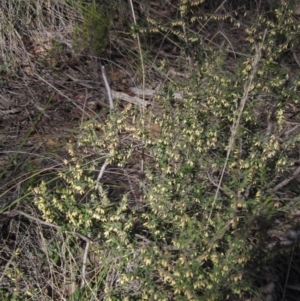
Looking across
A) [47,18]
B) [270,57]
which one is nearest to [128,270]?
[270,57]

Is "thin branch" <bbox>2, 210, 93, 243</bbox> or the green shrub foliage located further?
"thin branch" <bbox>2, 210, 93, 243</bbox>

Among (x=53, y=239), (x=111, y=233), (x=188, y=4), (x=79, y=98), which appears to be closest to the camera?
(x=111, y=233)

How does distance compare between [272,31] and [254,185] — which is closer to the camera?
[254,185]

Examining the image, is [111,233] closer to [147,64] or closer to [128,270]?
[128,270]

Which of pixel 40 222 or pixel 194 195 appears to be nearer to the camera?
pixel 194 195

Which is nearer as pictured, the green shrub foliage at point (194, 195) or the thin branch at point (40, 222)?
the green shrub foliage at point (194, 195)

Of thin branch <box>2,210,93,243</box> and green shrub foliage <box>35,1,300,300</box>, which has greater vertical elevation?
green shrub foliage <box>35,1,300,300</box>

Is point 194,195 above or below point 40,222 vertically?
above

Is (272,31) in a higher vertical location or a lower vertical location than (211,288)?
higher

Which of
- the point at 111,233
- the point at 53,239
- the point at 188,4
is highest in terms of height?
the point at 188,4

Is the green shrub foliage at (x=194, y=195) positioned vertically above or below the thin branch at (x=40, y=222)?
above

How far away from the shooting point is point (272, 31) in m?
3.16

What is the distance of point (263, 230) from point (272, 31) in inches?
43.2

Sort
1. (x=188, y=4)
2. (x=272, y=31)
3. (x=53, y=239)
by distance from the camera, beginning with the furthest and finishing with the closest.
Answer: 1. (x=188, y=4)
2. (x=272, y=31)
3. (x=53, y=239)
